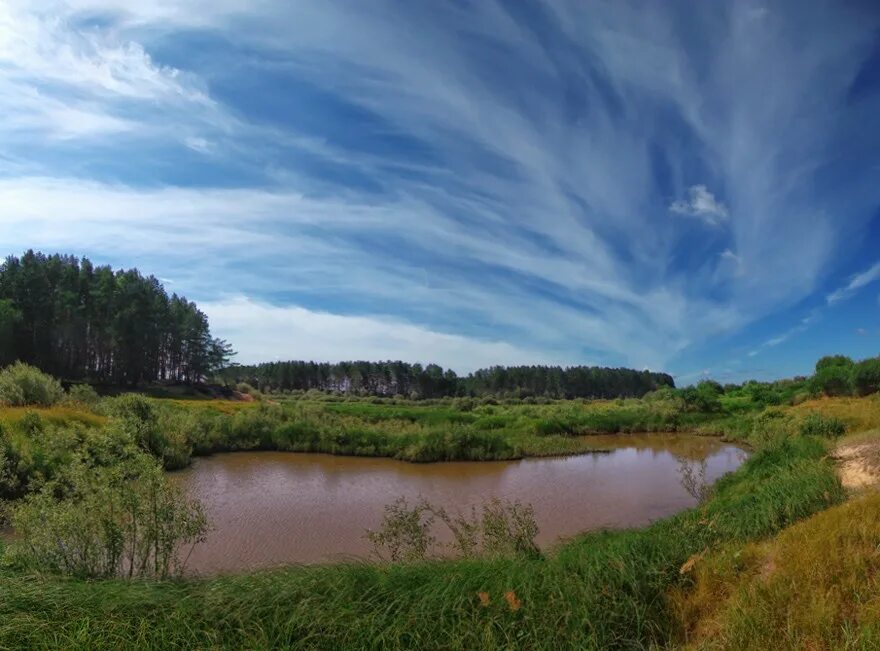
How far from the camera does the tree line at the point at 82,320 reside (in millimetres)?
51469

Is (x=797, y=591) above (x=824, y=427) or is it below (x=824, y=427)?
below

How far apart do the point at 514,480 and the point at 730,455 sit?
15.7 m

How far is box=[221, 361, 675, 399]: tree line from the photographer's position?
375 ft

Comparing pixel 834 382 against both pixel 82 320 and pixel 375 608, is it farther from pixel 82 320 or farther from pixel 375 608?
pixel 82 320

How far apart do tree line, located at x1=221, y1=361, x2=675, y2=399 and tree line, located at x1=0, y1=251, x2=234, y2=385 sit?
156ft

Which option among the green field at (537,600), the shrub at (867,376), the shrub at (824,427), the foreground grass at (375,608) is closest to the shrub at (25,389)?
the green field at (537,600)

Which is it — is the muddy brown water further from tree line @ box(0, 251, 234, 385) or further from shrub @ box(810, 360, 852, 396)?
tree line @ box(0, 251, 234, 385)

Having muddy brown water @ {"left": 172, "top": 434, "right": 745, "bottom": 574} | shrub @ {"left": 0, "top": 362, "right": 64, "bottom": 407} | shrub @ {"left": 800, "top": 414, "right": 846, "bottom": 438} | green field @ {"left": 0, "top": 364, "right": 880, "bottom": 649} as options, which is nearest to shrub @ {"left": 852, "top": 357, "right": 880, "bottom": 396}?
muddy brown water @ {"left": 172, "top": 434, "right": 745, "bottom": 574}

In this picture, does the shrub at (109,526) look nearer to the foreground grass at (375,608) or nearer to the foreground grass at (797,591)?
the foreground grass at (375,608)

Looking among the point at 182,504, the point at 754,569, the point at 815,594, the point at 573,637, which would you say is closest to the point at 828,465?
the point at 754,569

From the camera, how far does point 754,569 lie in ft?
19.2

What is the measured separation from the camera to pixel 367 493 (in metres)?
19.5

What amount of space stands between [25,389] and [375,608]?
26241 millimetres

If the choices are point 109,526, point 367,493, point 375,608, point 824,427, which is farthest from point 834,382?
point 109,526
